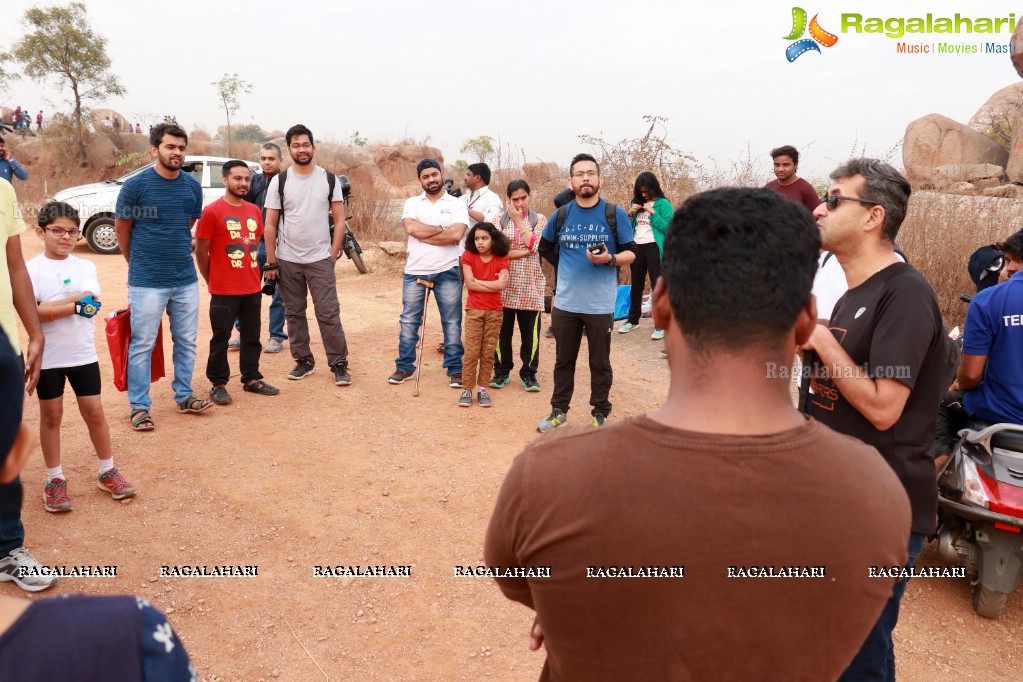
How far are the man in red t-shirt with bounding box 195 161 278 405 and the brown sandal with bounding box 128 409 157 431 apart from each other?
617mm

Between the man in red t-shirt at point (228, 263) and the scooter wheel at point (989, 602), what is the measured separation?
16.3ft

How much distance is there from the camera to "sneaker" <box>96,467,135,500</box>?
4.04 metres

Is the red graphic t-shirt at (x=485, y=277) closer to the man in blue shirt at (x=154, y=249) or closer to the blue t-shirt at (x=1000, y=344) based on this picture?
the man in blue shirt at (x=154, y=249)

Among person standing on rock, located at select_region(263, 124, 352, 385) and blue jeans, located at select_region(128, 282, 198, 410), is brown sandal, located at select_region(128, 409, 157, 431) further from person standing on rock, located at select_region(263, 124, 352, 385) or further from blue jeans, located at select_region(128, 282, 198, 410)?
person standing on rock, located at select_region(263, 124, 352, 385)

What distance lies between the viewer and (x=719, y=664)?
1.08 meters

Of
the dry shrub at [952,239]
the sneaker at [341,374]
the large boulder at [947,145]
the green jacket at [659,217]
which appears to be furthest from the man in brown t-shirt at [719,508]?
→ the large boulder at [947,145]

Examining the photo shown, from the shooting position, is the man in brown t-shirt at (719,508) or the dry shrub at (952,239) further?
the dry shrub at (952,239)

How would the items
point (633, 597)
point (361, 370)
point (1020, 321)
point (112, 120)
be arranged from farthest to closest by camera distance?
1. point (112, 120)
2. point (361, 370)
3. point (1020, 321)
4. point (633, 597)

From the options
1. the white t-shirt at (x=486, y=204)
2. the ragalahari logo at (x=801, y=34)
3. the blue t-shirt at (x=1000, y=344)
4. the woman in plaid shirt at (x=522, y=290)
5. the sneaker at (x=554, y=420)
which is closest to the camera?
the blue t-shirt at (x=1000, y=344)

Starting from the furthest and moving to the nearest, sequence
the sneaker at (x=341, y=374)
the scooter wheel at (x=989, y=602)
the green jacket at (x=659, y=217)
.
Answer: the green jacket at (x=659, y=217), the sneaker at (x=341, y=374), the scooter wheel at (x=989, y=602)

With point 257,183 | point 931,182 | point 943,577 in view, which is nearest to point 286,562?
point 943,577

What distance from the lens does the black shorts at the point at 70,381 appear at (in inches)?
147

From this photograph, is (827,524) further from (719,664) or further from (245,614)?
(245,614)

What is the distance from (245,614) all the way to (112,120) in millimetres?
28167
